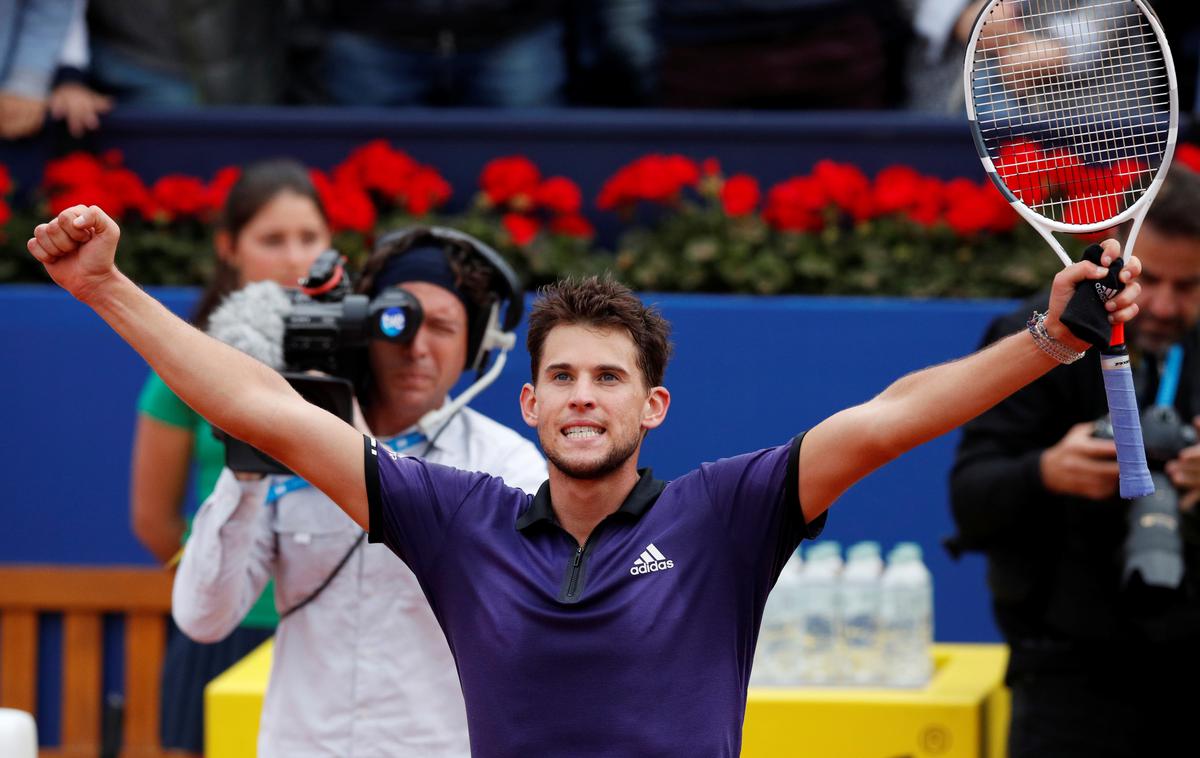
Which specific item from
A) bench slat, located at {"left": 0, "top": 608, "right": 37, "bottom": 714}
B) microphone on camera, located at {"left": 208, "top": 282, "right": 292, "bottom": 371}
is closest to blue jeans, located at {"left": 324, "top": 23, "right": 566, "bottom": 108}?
bench slat, located at {"left": 0, "top": 608, "right": 37, "bottom": 714}

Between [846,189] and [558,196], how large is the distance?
35.4 inches

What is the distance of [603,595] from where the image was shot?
2.65 metres

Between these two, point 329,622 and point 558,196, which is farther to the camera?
point 558,196

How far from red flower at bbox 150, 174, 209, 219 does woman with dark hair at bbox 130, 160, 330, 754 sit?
1211 mm

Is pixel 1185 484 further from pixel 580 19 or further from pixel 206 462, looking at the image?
pixel 580 19

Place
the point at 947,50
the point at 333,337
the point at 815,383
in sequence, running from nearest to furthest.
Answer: the point at 333,337 < the point at 815,383 < the point at 947,50

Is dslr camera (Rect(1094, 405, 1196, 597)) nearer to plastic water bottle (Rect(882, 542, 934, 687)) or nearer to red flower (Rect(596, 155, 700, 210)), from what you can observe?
plastic water bottle (Rect(882, 542, 934, 687))

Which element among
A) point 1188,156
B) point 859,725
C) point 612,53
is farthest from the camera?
point 612,53

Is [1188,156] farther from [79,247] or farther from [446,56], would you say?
[79,247]

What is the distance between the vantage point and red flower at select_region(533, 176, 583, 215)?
566 centimetres

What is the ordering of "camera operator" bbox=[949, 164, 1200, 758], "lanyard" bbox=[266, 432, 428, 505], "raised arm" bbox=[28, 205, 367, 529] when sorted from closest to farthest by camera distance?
"raised arm" bbox=[28, 205, 367, 529]
"lanyard" bbox=[266, 432, 428, 505]
"camera operator" bbox=[949, 164, 1200, 758]

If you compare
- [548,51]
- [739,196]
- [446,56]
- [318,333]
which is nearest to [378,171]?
[446,56]

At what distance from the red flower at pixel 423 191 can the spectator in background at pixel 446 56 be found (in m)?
0.64

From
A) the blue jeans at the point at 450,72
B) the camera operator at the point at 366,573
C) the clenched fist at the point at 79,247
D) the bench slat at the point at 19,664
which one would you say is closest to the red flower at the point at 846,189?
the blue jeans at the point at 450,72
